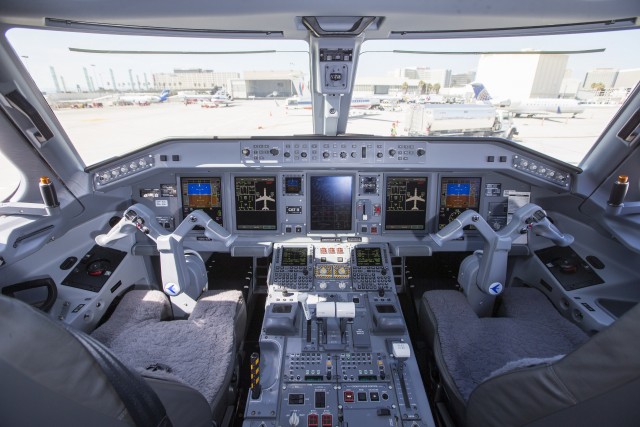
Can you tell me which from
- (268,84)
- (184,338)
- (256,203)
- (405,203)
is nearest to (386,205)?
(405,203)

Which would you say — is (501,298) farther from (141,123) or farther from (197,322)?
(141,123)

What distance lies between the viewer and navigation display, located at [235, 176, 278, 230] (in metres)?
3.07

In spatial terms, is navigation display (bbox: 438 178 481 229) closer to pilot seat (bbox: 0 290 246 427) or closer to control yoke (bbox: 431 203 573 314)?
control yoke (bbox: 431 203 573 314)

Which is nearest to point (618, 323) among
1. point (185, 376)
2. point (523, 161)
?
point (185, 376)

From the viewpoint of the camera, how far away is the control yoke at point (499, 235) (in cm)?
247

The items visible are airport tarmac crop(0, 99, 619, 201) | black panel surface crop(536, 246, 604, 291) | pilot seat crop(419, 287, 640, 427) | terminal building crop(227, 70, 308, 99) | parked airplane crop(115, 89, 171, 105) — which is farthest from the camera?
parked airplane crop(115, 89, 171, 105)

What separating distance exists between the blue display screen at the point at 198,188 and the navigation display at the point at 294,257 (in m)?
0.83

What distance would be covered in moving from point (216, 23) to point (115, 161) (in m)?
1.34

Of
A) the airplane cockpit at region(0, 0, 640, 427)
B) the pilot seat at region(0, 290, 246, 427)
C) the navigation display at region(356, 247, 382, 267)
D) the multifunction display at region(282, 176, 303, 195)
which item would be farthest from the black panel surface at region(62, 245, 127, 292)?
the navigation display at region(356, 247, 382, 267)

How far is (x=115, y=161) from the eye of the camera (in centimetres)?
282

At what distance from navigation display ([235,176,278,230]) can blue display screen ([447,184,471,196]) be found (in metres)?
1.51

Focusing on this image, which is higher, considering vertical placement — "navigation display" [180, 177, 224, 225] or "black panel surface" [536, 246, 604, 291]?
"navigation display" [180, 177, 224, 225]

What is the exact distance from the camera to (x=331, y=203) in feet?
10.2

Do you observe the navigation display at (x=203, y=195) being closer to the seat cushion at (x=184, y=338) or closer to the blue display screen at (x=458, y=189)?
the seat cushion at (x=184, y=338)
